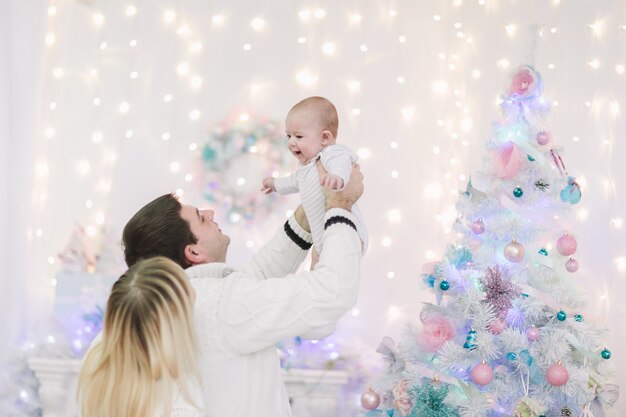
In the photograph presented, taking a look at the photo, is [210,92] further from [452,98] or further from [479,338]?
[479,338]

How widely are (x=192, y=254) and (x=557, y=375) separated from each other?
1.42 metres

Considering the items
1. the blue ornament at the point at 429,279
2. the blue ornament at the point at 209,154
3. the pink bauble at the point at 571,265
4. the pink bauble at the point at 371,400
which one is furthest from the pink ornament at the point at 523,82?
the blue ornament at the point at 209,154

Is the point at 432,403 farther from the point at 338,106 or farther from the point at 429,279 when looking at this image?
the point at 338,106

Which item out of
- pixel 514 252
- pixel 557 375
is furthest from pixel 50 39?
pixel 557 375

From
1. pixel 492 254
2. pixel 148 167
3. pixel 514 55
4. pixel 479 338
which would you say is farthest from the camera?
pixel 514 55

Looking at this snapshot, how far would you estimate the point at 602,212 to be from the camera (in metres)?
3.68

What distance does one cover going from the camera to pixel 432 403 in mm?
2672

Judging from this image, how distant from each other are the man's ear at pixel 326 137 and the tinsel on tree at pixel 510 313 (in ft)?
2.64

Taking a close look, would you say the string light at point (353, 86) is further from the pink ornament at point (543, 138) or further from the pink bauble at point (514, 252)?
the pink bauble at point (514, 252)

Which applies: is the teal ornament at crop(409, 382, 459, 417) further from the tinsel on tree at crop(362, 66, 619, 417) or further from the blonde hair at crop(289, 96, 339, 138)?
the blonde hair at crop(289, 96, 339, 138)

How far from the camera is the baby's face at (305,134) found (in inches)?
90.3

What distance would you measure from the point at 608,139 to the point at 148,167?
7.39 ft

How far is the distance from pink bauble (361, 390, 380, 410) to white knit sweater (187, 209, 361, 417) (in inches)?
47.5

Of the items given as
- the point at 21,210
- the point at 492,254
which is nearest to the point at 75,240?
the point at 21,210
